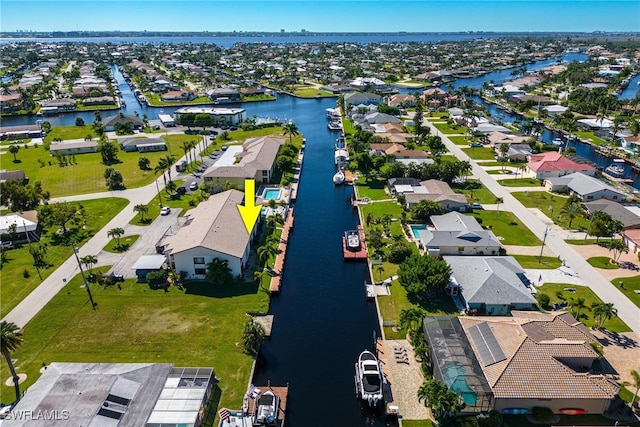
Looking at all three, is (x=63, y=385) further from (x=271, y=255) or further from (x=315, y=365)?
(x=271, y=255)

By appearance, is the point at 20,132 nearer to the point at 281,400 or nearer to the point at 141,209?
the point at 141,209

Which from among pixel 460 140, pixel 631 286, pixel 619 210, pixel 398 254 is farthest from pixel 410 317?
pixel 460 140

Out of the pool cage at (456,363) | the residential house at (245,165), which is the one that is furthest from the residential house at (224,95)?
the pool cage at (456,363)

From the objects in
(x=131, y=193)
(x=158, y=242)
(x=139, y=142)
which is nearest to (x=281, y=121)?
(x=139, y=142)

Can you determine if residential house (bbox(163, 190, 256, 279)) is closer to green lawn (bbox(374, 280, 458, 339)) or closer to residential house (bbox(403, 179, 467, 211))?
green lawn (bbox(374, 280, 458, 339))

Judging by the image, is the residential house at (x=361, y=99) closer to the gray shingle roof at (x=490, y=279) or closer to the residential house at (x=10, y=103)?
the gray shingle roof at (x=490, y=279)
